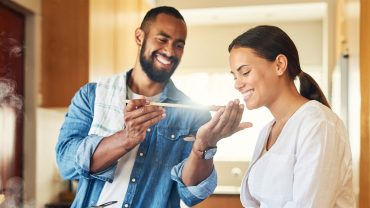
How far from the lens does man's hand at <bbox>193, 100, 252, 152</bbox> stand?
53.9 inches

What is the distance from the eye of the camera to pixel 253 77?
131 centimetres

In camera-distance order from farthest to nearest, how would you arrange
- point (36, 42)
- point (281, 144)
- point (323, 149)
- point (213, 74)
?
point (36, 42)
point (213, 74)
point (281, 144)
point (323, 149)

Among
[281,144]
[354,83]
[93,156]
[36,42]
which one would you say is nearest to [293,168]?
[281,144]

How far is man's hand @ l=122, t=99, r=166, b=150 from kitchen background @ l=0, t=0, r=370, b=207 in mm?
183

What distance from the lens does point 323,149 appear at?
42.8 inches

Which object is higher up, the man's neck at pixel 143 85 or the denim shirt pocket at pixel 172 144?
the man's neck at pixel 143 85

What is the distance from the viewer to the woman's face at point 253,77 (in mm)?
1280

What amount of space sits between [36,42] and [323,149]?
1.28m

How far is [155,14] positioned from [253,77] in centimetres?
41

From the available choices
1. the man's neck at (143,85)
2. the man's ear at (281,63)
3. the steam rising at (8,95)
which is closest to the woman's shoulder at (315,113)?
the man's ear at (281,63)

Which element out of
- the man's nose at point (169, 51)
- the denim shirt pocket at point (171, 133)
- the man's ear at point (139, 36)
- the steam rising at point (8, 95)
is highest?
the man's ear at point (139, 36)

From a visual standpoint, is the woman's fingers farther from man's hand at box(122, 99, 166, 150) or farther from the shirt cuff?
the shirt cuff

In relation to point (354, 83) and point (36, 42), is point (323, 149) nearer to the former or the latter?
point (354, 83)

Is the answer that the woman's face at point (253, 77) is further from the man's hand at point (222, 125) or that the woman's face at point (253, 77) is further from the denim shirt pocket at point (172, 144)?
the denim shirt pocket at point (172, 144)
